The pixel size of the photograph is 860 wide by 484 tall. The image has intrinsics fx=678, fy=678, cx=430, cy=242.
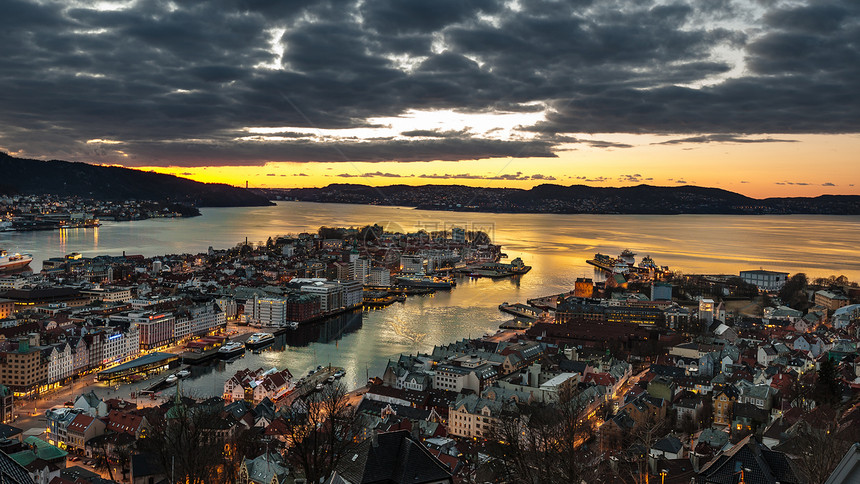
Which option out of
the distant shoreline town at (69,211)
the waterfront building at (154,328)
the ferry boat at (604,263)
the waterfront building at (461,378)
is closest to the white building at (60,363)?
the waterfront building at (154,328)

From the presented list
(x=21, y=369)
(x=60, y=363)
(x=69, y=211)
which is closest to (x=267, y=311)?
(x=60, y=363)

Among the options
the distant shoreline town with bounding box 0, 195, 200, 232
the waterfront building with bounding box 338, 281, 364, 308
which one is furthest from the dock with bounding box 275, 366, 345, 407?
the distant shoreline town with bounding box 0, 195, 200, 232

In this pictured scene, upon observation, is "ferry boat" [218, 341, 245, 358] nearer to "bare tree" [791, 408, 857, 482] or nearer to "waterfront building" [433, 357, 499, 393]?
"waterfront building" [433, 357, 499, 393]

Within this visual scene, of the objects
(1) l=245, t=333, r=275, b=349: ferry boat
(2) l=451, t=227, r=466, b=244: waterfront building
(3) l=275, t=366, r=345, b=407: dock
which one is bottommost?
(1) l=245, t=333, r=275, b=349: ferry boat

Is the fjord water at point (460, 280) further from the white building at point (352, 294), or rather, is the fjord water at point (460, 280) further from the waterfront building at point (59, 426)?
the waterfront building at point (59, 426)

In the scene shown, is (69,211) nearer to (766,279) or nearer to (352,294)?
(352,294)

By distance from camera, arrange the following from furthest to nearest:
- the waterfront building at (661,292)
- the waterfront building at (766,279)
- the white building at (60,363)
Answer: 1. the waterfront building at (766,279)
2. the waterfront building at (661,292)
3. the white building at (60,363)
